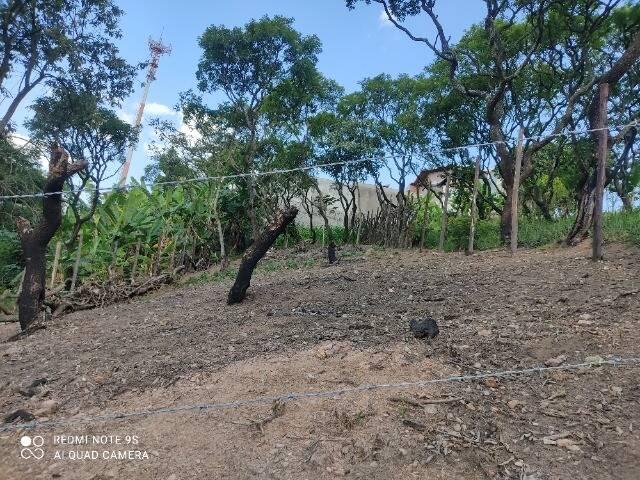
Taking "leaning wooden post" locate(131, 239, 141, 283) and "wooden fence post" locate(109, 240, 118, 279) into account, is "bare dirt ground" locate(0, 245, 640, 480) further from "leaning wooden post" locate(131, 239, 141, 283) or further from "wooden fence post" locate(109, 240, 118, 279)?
"leaning wooden post" locate(131, 239, 141, 283)

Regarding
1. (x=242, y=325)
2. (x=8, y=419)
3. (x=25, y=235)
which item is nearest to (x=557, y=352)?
(x=242, y=325)

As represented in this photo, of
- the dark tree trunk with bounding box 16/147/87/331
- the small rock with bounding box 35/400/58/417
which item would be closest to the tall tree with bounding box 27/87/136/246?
the dark tree trunk with bounding box 16/147/87/331

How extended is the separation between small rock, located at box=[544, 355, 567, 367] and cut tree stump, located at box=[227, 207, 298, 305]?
313cm

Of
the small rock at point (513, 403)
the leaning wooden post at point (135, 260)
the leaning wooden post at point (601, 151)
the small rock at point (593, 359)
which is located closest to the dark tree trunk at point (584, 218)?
the leaning wooden post at point (601, 151)

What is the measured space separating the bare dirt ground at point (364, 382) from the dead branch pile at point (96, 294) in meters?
1.68

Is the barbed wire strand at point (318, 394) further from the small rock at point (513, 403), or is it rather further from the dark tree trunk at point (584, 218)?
the dark tree trunk at point (584, 218)

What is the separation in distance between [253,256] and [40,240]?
2900mm

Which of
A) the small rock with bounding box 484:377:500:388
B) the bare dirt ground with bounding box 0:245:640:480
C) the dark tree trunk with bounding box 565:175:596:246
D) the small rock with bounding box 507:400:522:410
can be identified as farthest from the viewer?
the dark tree trunk with bounding box 565:175:596:246

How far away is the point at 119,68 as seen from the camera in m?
7.48

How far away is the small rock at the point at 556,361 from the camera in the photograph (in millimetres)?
3223

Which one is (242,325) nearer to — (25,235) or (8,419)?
(8,419)

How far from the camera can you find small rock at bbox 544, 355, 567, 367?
10.6ft

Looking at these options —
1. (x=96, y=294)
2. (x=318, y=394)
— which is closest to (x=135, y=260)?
(x=96, y=294)

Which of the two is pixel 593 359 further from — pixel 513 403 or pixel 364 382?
pixel 364 382
